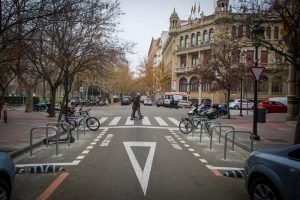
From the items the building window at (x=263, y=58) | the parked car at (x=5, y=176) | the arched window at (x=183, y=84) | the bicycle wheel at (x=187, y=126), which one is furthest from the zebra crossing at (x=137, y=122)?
the arched window at (x=183, y=84)

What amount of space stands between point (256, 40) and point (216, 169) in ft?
26.3

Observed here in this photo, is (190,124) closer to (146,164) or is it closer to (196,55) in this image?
(146,164)

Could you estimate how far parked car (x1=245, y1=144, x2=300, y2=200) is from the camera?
503 cm

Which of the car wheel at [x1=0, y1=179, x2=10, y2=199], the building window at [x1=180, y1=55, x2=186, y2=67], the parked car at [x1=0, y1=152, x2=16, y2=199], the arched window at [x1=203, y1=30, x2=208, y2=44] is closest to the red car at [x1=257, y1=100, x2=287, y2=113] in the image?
the arched window at [x1=203, y1=30, x2=208, y2=44]

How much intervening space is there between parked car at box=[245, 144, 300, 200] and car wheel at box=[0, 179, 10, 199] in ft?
12.7

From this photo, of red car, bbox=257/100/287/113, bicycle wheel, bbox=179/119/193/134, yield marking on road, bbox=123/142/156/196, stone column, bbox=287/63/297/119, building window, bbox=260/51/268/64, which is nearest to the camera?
yield marking on road, bbox=123/142/156/196

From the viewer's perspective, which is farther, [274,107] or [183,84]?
[183,84]

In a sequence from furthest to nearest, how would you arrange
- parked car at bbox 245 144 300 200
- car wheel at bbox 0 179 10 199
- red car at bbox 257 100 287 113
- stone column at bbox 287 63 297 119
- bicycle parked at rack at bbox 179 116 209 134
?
red car at bbox 257 100 287 113, stone column at bbox 287 63 297 119, bicycle parked at rack at bbox 179 116 209 134, car wheel at bbox 0 179 10 199, parked car at bbox 245 144 300 200

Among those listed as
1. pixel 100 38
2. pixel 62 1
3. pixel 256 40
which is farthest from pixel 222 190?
pixel 100 38

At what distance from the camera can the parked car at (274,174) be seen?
5.03 meters

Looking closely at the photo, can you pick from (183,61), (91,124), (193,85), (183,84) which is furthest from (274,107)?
(183,61)

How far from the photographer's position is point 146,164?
10297 mm

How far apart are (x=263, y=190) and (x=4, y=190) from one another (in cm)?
397

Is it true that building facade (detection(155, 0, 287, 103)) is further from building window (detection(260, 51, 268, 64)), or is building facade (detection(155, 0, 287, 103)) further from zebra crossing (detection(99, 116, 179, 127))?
zebra crossing (detection(99, 116, 179, 127))
